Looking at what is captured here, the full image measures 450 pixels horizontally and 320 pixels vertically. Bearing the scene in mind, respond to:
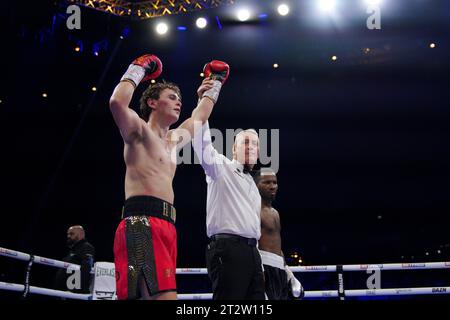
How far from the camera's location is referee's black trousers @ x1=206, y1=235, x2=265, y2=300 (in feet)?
9.92

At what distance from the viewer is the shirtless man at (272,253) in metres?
3.84

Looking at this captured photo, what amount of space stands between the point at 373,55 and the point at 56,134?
5.95m

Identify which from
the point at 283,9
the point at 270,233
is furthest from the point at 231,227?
the point at 283,9

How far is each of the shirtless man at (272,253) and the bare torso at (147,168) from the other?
1.53m

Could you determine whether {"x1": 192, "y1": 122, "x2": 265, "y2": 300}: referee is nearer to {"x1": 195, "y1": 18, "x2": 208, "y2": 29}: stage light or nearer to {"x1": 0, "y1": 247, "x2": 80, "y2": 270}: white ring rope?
{"x1": 0, "y1": 247, "x2": 80, "y2": 270}: white ring rope

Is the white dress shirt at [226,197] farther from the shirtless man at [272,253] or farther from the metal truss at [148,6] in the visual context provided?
the metal truss at [148,6]

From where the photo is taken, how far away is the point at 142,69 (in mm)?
2613

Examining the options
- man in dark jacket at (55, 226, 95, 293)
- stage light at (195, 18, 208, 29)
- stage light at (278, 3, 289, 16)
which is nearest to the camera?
man in dark jacket at (55, 226, 95, 293)

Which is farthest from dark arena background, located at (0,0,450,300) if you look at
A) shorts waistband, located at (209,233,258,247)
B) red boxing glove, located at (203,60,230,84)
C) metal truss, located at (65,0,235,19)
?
shorts waistband, located at (209,233,258,247)

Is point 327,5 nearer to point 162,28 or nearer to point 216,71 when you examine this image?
point 162,28

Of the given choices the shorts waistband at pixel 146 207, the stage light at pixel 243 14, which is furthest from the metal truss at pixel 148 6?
the shorts waistband at pixel 146 207

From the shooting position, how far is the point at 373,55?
9.67 metres
